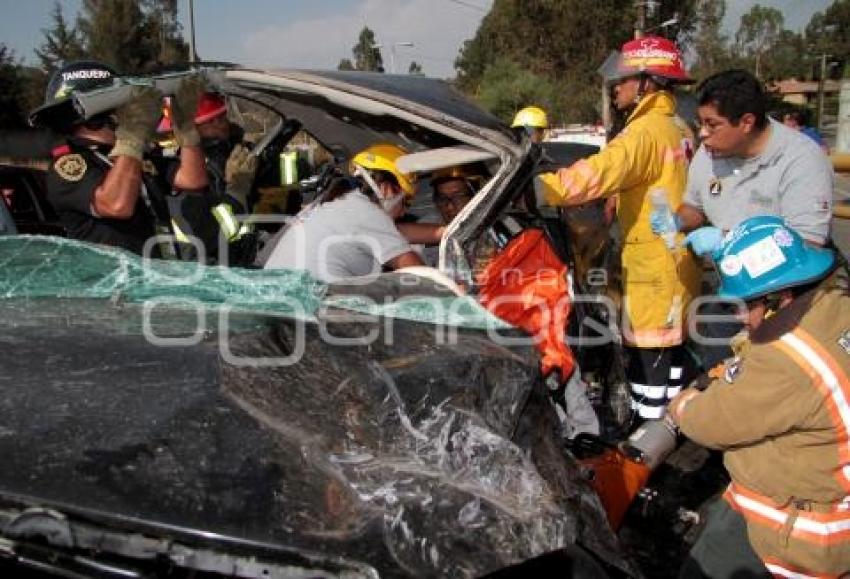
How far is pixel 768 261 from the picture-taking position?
2.00 meters

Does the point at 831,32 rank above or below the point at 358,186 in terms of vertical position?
above

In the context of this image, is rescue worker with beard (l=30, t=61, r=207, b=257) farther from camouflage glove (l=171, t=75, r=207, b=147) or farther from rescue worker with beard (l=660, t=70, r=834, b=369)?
rescue worker with beard (l=660, t=70, r=834, b=369)

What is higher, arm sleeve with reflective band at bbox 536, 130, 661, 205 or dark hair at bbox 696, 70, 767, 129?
dark hair at bbox 696, 70, 767, 129

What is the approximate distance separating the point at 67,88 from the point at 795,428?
2605 mm

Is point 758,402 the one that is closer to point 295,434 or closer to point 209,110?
point 295,434

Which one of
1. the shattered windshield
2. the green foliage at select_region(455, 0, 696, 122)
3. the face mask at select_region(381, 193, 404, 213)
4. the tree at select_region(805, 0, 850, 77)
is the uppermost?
the tree at select_region(805, 0, 850, 77)

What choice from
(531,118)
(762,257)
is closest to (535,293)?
(762,257)

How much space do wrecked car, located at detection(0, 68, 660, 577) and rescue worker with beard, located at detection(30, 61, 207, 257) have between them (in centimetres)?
44

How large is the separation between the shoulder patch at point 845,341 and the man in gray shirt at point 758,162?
1101 millimetres

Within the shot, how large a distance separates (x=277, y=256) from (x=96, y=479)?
1.54 metres

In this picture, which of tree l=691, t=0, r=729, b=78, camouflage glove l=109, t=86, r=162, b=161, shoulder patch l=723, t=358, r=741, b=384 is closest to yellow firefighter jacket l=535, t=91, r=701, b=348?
shoulder patch l=723, t=358, r=741, b=384

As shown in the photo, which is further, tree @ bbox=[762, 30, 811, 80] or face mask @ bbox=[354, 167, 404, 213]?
tree @ bbox=[762, 30, 811, 80]

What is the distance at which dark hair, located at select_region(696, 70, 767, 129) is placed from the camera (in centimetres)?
310

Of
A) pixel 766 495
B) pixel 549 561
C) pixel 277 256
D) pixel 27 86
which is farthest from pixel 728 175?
pixel 27 86
